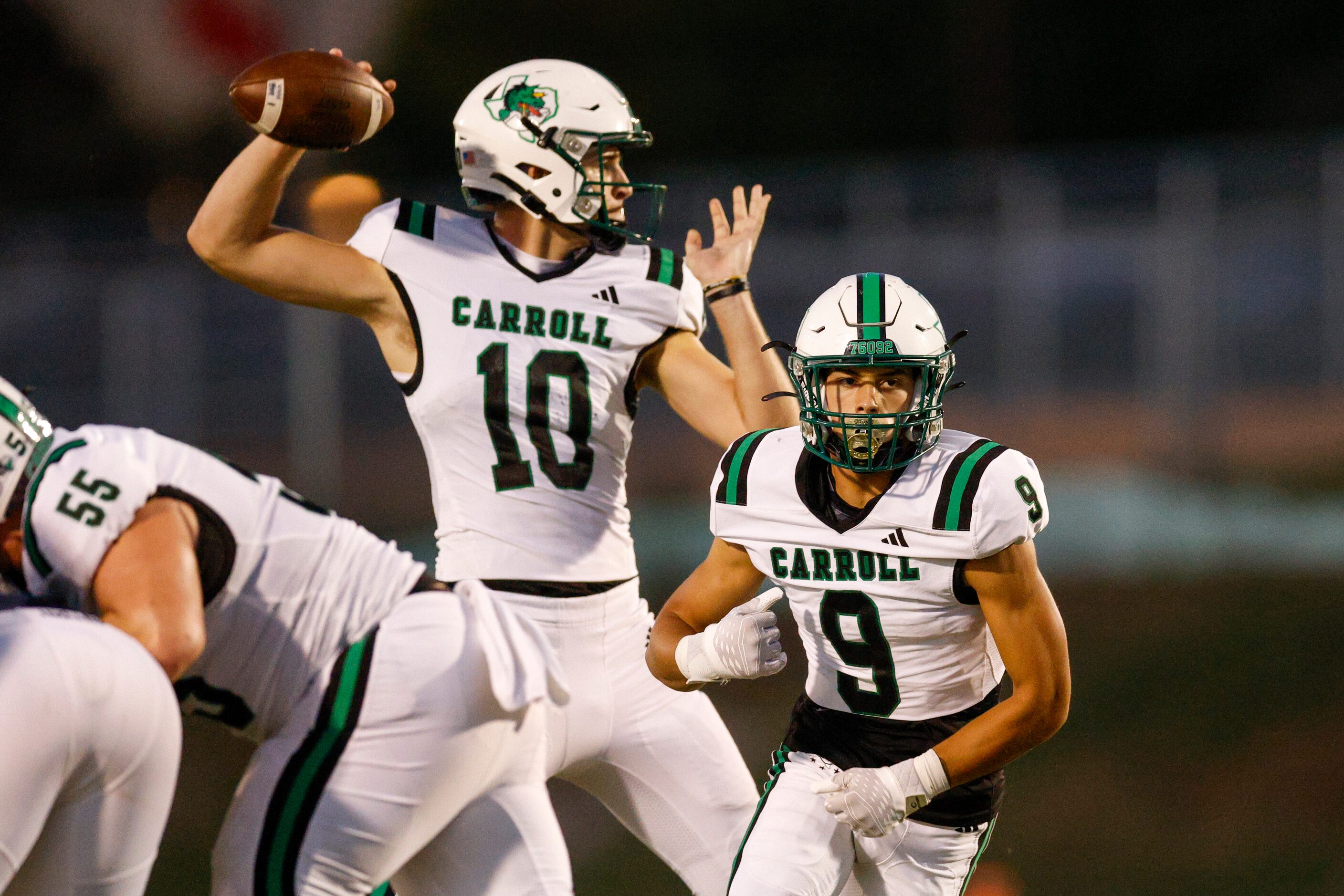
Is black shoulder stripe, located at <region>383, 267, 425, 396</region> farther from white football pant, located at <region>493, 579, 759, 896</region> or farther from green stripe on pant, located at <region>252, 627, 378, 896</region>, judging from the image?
green stripe on pant, located at <region>252, 627, 378, 896</region>

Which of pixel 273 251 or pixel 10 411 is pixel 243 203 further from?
pixel 10 411

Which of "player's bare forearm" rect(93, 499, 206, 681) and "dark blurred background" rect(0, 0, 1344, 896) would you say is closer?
"player's bare forearm" rect(93, 499, 206, 681)

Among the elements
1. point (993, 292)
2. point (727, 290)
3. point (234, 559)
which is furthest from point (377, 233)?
point (993, 292)

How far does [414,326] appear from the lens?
3754 millimetres

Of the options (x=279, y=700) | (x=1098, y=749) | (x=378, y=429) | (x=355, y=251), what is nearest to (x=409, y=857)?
(x=279, y=700)

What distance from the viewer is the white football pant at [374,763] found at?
278 centimetres

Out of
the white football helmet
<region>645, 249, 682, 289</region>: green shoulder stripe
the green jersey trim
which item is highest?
the white football helmet

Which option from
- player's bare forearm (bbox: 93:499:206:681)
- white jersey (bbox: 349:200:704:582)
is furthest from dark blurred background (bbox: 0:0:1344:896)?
player's bare forearm (bbox: 93:499:206:681)

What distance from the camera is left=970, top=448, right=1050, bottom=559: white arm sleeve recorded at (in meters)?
2.99

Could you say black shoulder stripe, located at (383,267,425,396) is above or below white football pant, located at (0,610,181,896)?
above

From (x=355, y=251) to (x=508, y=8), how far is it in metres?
19.4

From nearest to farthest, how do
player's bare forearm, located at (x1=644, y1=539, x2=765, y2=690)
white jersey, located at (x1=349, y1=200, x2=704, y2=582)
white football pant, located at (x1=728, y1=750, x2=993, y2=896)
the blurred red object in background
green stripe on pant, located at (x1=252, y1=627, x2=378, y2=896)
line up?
green stripe on pant, located at (x1=252, y1=627, x2=378, y2=896)
white football pant, located at (x1=728, y1=750, x2=993, y2=896)
player's bare forearm, located at (x1=644, y1=539, x2=765, y2=690)
white jersey, located at (x1=349, y1=200, x2=704, y2=582)
the blurred red object in background

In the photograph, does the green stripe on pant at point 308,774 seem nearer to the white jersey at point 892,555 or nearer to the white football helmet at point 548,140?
the white jersey at point 892,555

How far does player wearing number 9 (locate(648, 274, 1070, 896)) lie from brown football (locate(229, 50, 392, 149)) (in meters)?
1.09
